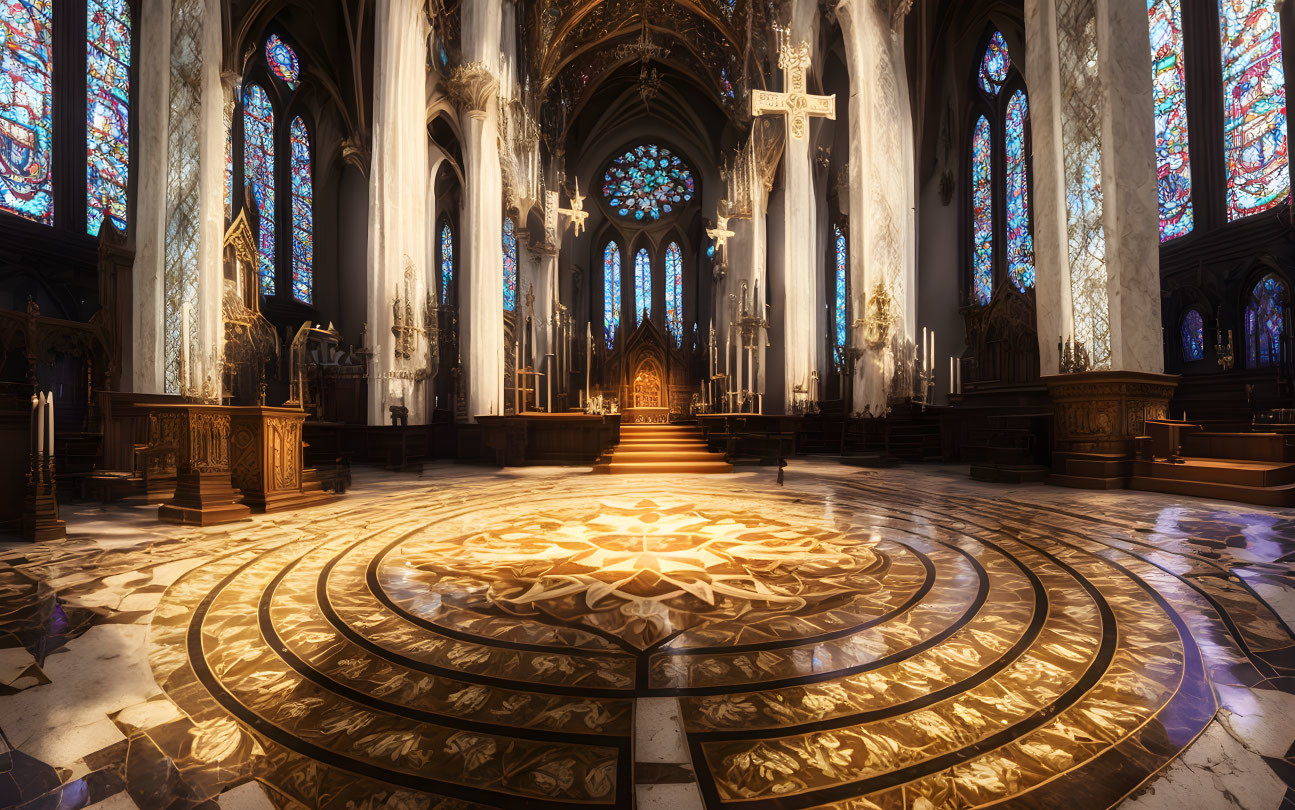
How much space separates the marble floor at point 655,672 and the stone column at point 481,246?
8856 mm

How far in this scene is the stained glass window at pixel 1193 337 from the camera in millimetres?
12273

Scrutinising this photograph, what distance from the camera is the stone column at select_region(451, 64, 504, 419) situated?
12.9 metres

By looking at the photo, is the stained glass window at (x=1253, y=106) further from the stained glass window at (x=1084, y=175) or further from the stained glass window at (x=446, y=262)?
the stained glass window at (x=446, y=262)

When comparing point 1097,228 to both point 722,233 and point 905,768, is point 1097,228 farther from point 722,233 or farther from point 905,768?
point 722,233

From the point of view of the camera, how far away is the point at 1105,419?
273 inches

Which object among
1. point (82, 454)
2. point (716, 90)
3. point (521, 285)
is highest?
point (716, 90)

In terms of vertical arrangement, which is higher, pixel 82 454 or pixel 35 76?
pixel 35 76

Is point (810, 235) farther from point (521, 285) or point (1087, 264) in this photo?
point (521, 285)

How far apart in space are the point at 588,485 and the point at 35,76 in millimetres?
13047

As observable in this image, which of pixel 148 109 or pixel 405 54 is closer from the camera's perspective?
pixel 148 109

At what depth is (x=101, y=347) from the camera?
857cm

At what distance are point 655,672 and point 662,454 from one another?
842cm

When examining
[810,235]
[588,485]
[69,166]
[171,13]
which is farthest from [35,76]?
[810,235]

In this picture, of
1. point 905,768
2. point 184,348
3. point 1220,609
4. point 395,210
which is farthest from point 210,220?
point 1220,609
